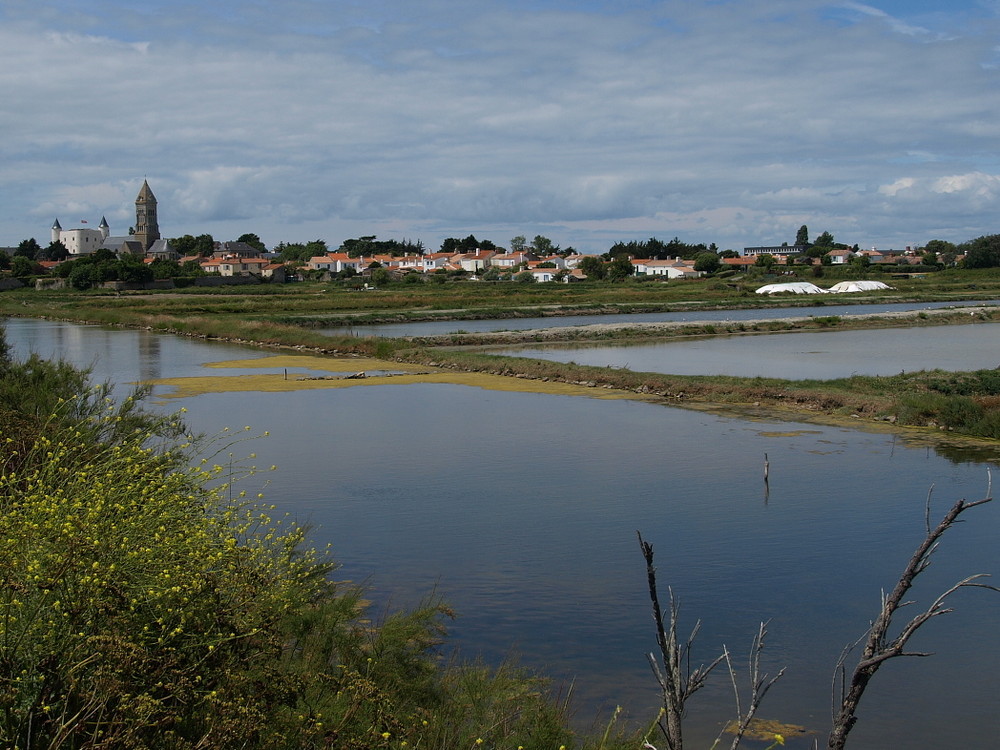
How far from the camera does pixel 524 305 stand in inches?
2918

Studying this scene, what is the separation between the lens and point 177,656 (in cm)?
522

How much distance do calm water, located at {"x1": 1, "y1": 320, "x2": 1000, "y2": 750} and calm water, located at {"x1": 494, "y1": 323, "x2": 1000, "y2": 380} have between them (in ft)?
34.0

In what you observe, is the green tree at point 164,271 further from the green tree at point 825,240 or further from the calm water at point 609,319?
the green tree at point 825,240

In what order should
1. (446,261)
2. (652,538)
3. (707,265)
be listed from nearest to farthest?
(652,538)
(707,265)
(446,261)

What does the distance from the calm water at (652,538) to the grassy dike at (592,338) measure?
84.3 inches

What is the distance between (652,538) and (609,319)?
1970 inches

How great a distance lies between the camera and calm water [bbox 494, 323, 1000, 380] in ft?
108

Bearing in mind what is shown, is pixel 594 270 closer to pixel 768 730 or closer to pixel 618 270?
pixel 618 270

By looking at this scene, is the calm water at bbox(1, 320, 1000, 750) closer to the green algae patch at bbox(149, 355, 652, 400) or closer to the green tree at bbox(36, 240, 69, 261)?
the green algae patch at bbox(149, 355, 652, 400)

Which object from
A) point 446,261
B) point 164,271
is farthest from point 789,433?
point 446,261

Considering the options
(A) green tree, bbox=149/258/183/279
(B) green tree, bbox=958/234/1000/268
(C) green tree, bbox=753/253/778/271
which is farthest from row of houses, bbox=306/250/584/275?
(B) green tree, bbox=958/234/1000/268

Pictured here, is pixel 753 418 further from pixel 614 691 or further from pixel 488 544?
pixel 614 691

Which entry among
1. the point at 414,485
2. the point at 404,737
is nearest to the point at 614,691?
the point at 404,737

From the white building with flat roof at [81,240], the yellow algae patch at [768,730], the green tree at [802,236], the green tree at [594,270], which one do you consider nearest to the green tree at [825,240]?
the green tree at [802,236]
